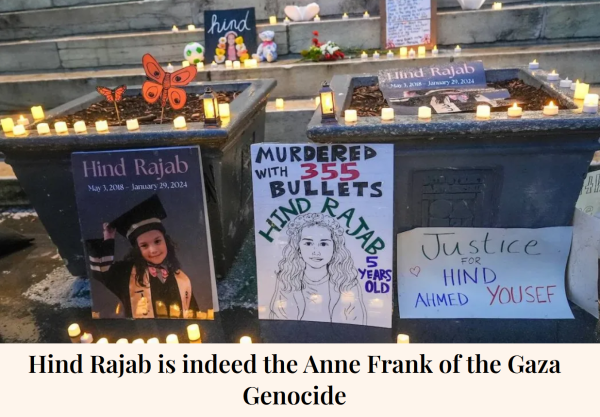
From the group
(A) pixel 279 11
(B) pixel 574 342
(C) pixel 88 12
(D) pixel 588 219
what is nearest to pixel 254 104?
(D) pixel 588 219

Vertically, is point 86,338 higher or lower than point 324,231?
lower

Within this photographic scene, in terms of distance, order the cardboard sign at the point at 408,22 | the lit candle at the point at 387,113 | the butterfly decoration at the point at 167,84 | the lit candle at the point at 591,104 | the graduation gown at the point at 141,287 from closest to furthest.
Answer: the lit candle at the point at 591,104, the lit candle at the point at 387,113, the graduation gown at the point at 141,287, the butterfly decoration at the point at 167,84, the cardboard sign at the point at 408,22

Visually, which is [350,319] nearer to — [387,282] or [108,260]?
[387,282]

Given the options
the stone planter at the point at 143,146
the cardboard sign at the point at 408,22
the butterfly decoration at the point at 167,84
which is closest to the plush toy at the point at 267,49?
the cardboard sign at the point at 408,22

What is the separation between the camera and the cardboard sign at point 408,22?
5555mm

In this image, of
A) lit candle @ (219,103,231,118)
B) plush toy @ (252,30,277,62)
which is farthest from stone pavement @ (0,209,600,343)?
plush toy @ (252,30,277,62)

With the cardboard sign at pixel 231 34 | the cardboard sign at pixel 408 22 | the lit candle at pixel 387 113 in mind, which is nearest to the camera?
the lit candle at pixel 387 113

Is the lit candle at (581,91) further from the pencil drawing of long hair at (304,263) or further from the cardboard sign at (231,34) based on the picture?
the cardboard sign at (231,34)

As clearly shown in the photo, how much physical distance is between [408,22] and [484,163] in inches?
136

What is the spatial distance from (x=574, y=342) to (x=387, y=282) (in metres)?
0.99

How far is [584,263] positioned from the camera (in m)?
2.84

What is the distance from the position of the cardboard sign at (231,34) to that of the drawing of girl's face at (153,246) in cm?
340

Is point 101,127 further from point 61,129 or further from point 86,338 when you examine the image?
point 86,338

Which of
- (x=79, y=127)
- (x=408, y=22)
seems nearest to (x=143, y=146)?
(x=79, y=127)
